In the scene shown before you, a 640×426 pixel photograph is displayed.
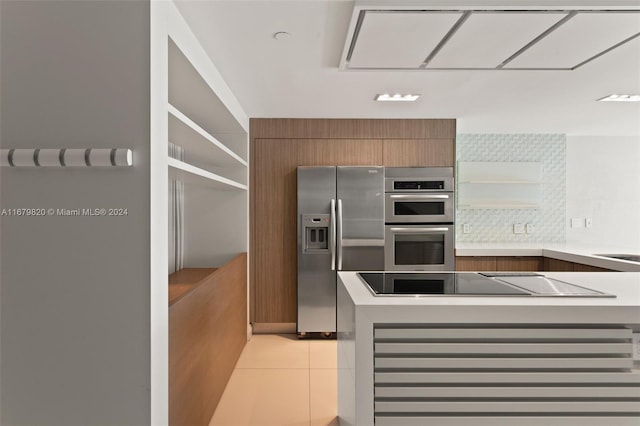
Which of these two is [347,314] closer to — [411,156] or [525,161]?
[411,156]

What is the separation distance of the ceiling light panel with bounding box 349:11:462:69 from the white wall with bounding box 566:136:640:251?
3.74 m

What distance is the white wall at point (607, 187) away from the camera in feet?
16.6

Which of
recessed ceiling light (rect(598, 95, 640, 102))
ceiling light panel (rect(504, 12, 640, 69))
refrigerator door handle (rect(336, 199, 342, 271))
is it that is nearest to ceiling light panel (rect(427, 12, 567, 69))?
ceiling light panel (rect(504, 12, 640, 69))

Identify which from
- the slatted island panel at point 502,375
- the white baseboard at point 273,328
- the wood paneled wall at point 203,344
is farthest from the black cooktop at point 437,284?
the white baseboard at point 273,328

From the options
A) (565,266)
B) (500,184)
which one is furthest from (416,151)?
(565,266)

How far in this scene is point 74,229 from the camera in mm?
1426

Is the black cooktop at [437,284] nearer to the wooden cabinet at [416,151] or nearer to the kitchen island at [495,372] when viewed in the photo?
the kitchen island at [495,372]

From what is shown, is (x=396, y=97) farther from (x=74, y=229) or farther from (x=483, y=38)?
(x=74, y=229)

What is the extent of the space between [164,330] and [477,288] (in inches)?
55.3

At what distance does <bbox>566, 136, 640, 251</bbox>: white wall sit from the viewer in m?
5.07

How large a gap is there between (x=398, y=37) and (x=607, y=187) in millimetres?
4501

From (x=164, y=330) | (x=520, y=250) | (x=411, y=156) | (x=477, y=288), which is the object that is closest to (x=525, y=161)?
(x=520, y=250)

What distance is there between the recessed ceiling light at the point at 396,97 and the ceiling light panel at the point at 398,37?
29.5 inches

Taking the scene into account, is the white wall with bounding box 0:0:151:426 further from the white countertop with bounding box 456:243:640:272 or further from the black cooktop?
the white countertop with bounding box 456:243:640:272
